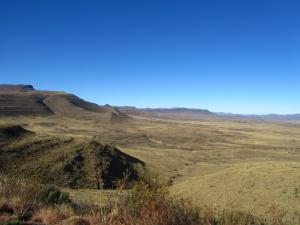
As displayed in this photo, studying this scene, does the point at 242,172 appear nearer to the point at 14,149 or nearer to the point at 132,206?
the point at 14,149

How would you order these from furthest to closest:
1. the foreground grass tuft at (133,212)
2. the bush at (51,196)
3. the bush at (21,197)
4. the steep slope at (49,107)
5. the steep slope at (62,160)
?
the steep slope at (49,107) < the steep slope at (62,160) < the bush at (51,196) < the bush at (21,197) < the foreground grass tuft at (133,212)

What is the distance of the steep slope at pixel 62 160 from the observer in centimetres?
3619

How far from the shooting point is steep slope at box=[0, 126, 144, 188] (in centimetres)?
3619

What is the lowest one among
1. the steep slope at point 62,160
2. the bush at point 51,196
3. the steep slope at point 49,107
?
the steep slope at point 62,160

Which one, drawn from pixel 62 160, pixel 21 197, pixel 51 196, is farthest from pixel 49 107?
pixel 21 197

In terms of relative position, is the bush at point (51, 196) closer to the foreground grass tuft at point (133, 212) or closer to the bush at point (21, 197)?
the bush at point (21, 197)

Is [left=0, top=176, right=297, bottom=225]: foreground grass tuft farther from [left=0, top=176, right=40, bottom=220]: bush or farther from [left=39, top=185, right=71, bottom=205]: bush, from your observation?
[left=39, top=185, right=71, bottom=205]: bush

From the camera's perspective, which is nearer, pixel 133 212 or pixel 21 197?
pixel 133 212

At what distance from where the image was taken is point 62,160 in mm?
40125

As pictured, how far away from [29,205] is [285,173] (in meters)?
27.8

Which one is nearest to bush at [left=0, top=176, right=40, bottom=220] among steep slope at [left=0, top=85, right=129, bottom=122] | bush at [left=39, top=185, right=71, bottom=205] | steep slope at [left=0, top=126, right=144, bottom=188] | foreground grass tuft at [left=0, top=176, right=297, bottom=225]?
foreground grass tuft at [left=0, top=176, right=297, bottom=225]

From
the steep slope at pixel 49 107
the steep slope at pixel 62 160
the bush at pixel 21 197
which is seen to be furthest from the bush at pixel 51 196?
the steep slope at pixel 49 107

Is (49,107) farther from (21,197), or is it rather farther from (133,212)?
(133,212)

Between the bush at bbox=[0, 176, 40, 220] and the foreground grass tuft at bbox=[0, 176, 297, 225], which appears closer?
the foreground grass tuft at bbox=[0, 176, 297, 225]
